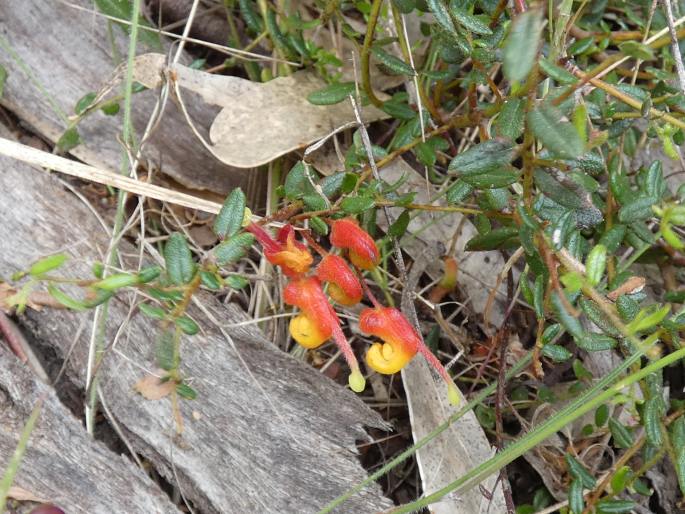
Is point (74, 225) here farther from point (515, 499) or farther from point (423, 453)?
point (515, 499)

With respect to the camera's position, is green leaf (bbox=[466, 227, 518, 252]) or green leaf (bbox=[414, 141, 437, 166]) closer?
green leaf (bbox=[466, 227, 518, 252])

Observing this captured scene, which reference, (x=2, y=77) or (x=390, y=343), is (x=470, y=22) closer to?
(x=390, y=343)

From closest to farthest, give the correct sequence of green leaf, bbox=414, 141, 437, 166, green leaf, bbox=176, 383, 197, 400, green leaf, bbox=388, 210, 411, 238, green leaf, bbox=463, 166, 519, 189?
green leaf, bbox=463, 166, 519, 189 < green leaf, bbox=176, 383, 197, 400 < green leaf, bbox=388, 210, 411, 238 < green leaf, bbox=414, 141, 437, 166

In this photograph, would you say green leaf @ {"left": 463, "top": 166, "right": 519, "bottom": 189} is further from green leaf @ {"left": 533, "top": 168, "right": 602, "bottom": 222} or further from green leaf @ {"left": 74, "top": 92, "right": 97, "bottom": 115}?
green leaf @ {"left": 74, "top": 92, "right": 97, "bottom": 115}

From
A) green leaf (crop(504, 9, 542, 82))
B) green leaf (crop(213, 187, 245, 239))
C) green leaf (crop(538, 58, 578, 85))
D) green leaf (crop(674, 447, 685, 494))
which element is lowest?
green leaf (crop(674, 447, 685, 494))

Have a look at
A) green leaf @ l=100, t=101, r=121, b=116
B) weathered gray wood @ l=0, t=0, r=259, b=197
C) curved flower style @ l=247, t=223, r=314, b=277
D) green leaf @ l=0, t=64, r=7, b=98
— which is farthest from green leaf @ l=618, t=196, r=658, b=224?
green leaf @ l=0, t=64, r=7, b=98

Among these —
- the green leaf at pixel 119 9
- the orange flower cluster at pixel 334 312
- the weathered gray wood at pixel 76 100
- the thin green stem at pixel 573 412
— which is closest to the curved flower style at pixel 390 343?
the orange flower cluster at pixel 334 312

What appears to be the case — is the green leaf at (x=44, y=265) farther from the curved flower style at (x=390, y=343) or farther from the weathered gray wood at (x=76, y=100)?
the weathered gray wood at (x=76, y=100)

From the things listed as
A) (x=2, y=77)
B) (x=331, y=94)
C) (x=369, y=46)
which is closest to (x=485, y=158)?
(x=369, y=46)
